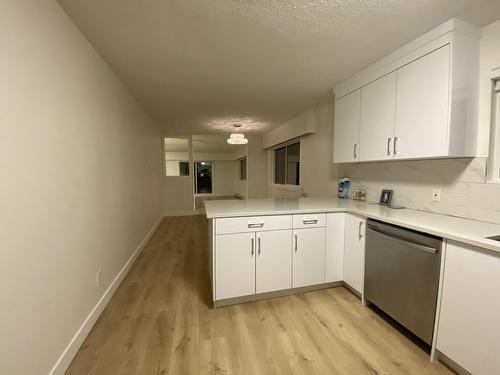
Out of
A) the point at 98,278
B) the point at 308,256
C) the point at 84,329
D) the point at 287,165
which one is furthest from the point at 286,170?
the point at 84,329

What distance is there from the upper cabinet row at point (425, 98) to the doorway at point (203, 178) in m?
9.36

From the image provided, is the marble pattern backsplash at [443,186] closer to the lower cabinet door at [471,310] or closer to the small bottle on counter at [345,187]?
→ the small bottle on counter at [345,187]

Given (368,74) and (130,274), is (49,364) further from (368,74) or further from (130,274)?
(368,74)

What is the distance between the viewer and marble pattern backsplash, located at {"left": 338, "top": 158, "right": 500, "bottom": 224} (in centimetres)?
159

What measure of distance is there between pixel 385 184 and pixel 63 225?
288 centimetres

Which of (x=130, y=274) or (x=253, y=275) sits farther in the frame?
(x=130, y=274)

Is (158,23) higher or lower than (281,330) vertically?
higher

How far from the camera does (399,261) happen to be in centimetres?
162

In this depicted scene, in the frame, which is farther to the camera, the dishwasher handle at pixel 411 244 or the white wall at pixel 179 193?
the white wall at pixel 179 193

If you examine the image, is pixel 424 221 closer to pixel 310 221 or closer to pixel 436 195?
pixel 436 195

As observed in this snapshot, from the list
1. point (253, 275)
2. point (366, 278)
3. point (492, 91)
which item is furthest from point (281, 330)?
point (492, 91)

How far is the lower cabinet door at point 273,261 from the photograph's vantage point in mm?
2025

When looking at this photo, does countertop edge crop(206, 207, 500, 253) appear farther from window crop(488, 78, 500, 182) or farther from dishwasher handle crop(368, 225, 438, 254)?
window crop(488, 78, 500, 182)

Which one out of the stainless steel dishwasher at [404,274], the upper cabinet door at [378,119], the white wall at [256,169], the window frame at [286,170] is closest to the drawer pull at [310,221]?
the stainless steel dishwasher at [404,274]
